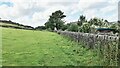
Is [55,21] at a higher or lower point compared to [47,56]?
higher

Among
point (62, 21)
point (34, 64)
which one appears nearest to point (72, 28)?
point (62, 21)

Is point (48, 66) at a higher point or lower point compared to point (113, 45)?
lower

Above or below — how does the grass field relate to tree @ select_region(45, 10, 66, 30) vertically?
below

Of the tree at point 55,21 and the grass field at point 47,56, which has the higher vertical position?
the tree at point 55,21

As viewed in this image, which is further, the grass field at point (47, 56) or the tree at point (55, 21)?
the tree at point (55, 21)

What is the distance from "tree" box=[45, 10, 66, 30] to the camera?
153488 millimetres

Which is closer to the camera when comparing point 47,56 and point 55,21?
point 47,56

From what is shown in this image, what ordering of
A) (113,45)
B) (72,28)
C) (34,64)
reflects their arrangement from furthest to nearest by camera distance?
(72,28), (34,64), (113,45)

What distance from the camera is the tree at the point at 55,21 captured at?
504 ft

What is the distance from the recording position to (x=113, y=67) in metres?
12.3

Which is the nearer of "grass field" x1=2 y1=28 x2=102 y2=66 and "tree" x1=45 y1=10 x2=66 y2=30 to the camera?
"grass field" x1=2 y1=28 x2=102 y2=66

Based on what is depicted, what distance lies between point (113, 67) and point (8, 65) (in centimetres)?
476

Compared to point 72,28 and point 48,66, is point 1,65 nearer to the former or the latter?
point 48,66

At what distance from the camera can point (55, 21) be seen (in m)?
156
